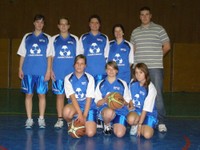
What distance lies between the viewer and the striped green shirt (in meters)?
6.60

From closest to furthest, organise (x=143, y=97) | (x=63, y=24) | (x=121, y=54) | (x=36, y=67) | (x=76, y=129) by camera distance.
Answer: (x=76, y=129) → (x=143, y=97) → (x=36, y=67) → (x=63, y=24) → (x=121, y=54)

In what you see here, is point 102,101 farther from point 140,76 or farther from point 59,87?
point 59,87

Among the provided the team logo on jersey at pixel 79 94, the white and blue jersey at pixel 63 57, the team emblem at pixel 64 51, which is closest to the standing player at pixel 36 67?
the white and blue jersey at pixel 63 57

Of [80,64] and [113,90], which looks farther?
[113,90]

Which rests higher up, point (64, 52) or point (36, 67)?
point (64, 52)

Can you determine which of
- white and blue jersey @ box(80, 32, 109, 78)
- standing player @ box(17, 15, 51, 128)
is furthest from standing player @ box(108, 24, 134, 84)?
standing player @ box(17, 15, 51, 128)

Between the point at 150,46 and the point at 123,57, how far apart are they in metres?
0.52

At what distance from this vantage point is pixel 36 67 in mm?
6445

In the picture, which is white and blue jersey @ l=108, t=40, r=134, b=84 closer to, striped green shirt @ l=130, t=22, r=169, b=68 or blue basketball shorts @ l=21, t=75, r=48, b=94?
striped green shirt @ l=130, t=22, r=169, b=68

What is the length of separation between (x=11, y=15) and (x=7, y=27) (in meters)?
0.47

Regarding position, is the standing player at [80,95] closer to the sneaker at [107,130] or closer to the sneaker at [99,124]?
the sneaker at [107,130]

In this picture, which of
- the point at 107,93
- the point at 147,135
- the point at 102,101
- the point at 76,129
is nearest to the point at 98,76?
the point at 107,93

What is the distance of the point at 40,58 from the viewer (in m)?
6.49

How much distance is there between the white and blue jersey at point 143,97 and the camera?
19.5ft
